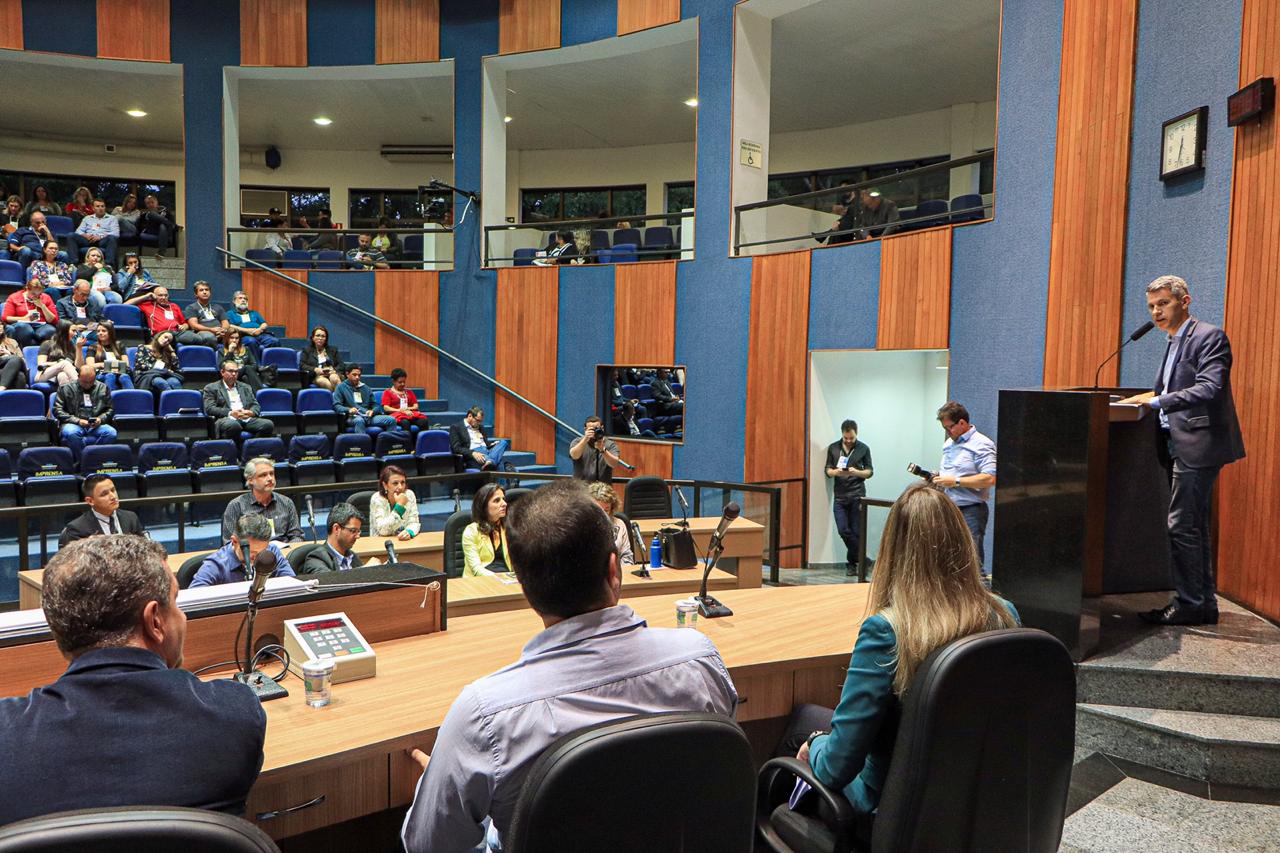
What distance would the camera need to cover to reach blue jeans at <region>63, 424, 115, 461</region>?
706cm

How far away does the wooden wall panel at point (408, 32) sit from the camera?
10805 millimetres

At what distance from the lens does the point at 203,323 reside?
9734 millimetres

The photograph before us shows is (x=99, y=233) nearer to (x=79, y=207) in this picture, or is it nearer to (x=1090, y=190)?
(x=79, y=207)

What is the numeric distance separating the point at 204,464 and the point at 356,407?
2.04 metres

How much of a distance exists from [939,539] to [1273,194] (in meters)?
3.58

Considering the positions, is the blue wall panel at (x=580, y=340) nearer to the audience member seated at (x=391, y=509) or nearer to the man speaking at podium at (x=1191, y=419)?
the audience member seated at (x=391, y=509)

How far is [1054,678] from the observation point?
1.69m

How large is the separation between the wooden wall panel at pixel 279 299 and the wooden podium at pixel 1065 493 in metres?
9.80

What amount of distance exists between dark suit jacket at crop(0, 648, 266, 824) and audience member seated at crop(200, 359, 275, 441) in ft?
23.3

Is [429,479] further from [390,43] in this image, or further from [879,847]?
[390,43]

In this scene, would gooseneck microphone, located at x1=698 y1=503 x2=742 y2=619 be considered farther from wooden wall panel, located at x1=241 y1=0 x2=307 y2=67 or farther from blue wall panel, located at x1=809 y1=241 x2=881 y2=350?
wooden wall panel, located at x1=241 y1=0 x2=307 y2=67

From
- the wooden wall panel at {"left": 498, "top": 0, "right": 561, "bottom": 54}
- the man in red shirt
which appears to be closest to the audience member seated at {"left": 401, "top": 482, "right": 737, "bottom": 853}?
the man in red shirt

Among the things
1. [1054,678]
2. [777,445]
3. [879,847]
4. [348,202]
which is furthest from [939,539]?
[348,202]

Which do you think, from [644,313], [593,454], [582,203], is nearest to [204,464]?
[593,454]
